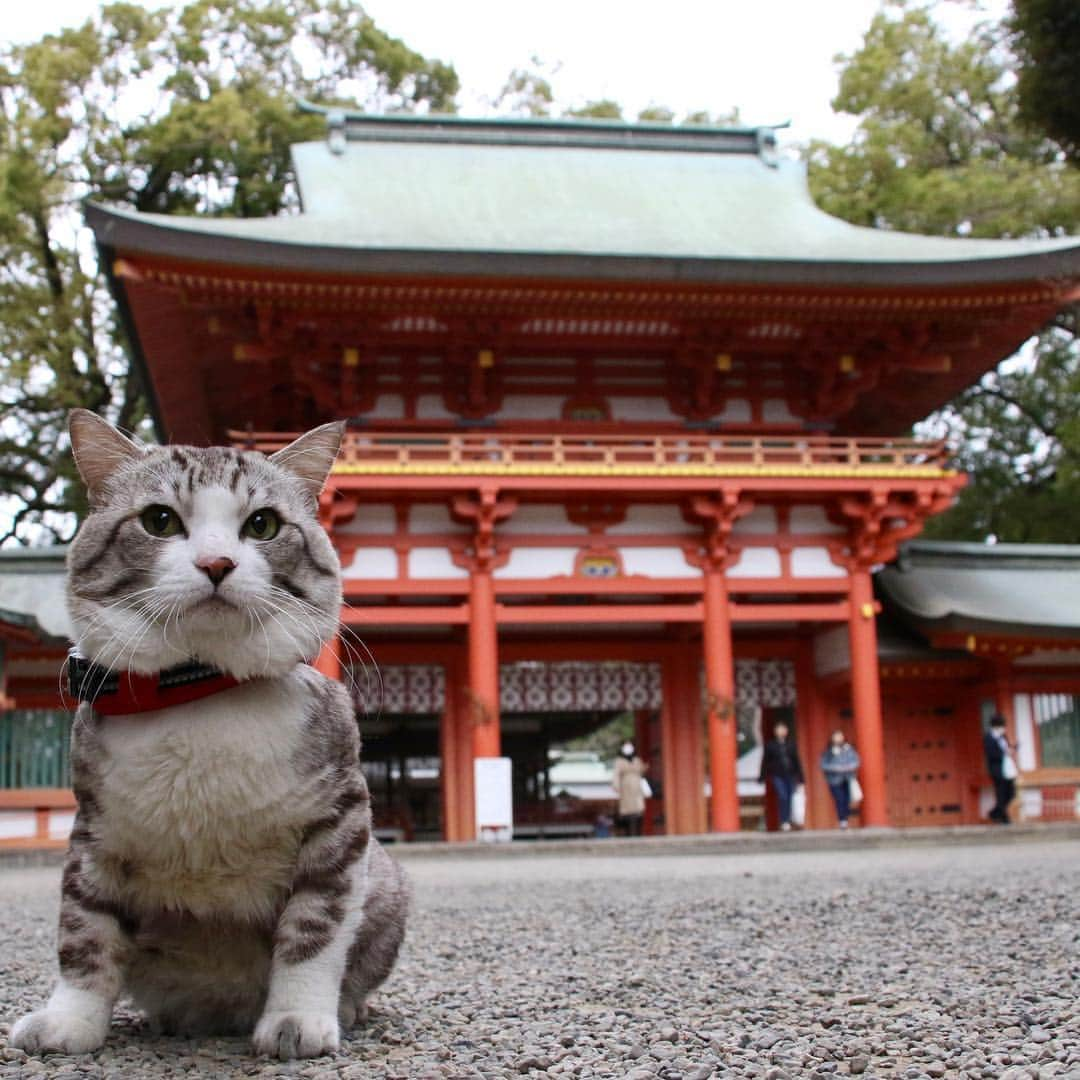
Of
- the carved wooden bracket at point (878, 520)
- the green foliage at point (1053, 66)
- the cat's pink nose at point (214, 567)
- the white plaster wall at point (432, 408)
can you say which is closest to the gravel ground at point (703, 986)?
the cat's pink nose at point (214, 567)

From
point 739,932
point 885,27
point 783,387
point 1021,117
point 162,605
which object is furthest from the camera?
point 885,27

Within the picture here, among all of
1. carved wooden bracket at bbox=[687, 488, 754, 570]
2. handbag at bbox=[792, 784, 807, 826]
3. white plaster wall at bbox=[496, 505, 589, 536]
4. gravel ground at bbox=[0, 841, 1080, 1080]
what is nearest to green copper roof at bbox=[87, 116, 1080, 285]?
carved wooden bracket at bbox=[687, 488, 754, 570]

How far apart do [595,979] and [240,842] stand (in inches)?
86.8

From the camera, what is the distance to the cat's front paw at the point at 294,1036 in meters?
2.62

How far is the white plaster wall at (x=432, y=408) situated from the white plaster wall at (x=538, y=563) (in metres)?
2.11

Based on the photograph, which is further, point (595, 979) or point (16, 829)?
point (16, 829)

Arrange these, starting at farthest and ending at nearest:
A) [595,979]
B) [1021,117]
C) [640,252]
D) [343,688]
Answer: [640,252] → [1021,117] → [595,979] → [343,688]

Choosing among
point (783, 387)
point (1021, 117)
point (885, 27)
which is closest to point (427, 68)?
point (885, 27)

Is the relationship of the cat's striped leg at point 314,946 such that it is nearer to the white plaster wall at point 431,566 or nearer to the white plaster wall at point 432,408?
the white plaster wall at point 431,566

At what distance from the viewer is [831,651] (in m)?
17.7

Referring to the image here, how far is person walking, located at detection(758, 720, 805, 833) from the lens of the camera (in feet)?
52.0

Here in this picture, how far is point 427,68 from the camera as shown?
102 ft

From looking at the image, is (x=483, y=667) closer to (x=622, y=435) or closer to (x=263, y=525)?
(x=622, y=435)

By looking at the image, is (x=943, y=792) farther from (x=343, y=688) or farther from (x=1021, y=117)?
(x=343, y=688)
